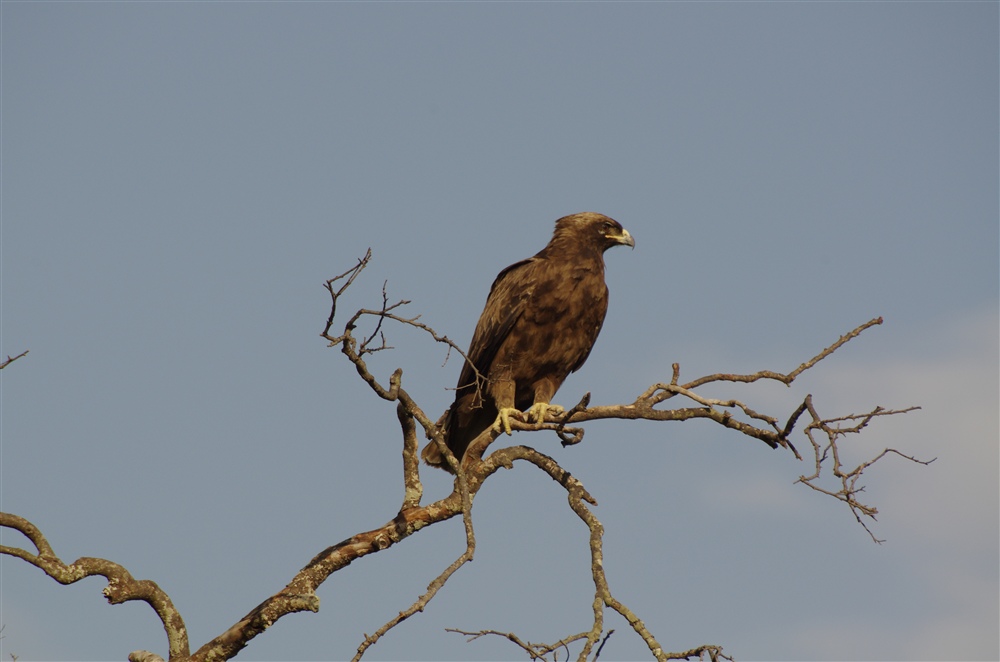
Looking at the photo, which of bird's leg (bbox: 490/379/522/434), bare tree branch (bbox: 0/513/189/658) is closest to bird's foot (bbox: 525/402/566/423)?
bird's leg (bbox: 490/379/522/434)

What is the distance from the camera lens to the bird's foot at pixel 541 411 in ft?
28.1

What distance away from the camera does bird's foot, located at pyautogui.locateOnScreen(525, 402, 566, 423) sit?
8570 millimetres

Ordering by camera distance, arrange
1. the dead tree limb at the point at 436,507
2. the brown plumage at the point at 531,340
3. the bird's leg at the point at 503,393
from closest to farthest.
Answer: the dead tree limb at the point at 436,507, the bird's leg at the point at 503,393, the brown plumage at the point at 531,340

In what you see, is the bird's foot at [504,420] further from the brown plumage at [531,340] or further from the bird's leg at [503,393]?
the brown plumage at [531,340]

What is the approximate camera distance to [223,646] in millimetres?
6145

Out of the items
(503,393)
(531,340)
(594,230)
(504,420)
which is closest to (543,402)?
(503,393)

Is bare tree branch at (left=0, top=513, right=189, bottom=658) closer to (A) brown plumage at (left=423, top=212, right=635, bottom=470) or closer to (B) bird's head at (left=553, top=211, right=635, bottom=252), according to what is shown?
(A) brown plumage at (left=423, top=212, right=635, bottom=470)

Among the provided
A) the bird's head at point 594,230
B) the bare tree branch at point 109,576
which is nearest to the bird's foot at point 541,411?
the bird's head at point 594,230

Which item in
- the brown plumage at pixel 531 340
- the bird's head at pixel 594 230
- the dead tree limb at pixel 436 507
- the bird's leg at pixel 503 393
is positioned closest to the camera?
the dead tree limb at pixel 436 507

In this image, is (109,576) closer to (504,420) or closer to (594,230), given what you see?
(504,420)

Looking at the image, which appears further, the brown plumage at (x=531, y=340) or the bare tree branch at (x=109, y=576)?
the brown plumage at (x=531, y=340)

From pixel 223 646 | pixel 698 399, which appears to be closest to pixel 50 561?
pixel 223 646

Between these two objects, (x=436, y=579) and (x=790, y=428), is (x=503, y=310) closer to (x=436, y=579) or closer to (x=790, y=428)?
(x=790, y=428)

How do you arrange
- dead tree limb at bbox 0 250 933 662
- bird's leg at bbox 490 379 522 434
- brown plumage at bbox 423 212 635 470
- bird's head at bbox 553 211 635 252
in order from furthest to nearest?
bird's head at bbox 553 211 635 252 → brown plumage at bbox 423 212 635 470 → bird's leg at bbox 490 379 522 434 → dead tree limb at bbox 0 250 933 662
